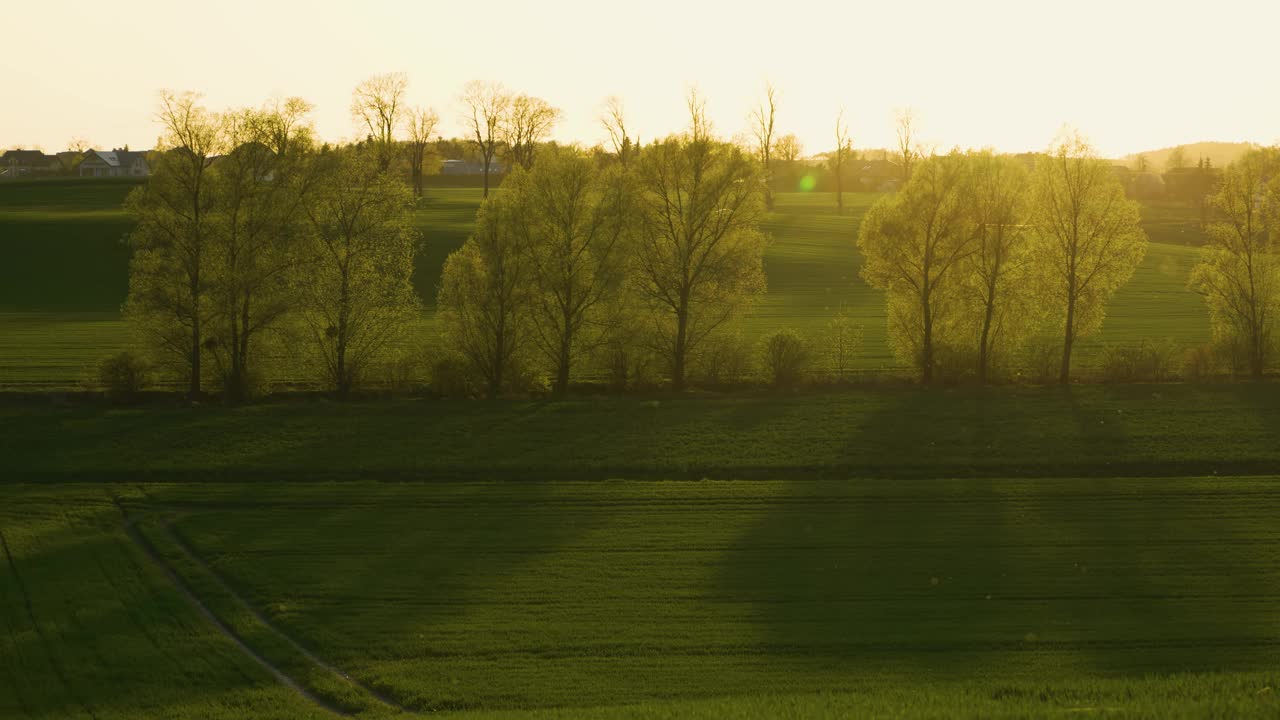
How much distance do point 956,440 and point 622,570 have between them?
18273mm

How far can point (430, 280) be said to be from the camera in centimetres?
8650

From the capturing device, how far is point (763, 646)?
2169 cm

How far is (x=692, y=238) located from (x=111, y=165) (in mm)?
154502

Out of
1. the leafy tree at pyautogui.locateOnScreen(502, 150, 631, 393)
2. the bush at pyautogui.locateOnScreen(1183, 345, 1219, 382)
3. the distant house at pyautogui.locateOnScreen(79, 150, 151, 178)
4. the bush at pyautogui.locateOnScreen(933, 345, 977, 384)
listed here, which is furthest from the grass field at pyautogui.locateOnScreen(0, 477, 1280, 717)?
the distant house at pyautogui.locateOnScreen(79, 150, 151, 178)

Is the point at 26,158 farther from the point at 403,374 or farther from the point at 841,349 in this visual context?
the point at 841,349

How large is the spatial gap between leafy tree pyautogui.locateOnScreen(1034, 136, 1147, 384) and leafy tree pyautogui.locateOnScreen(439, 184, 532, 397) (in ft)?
77.5

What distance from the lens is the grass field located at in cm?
1947

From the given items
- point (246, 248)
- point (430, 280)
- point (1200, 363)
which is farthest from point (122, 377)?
point (1200, 363)

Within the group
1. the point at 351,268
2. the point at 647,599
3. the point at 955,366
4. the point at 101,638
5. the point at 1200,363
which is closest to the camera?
the point at 101,638

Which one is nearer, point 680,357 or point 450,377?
point 450,377

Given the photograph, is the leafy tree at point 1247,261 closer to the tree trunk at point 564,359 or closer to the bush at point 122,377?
the tree trunk at point 564,359

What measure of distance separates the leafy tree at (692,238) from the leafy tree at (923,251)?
18.7 ft

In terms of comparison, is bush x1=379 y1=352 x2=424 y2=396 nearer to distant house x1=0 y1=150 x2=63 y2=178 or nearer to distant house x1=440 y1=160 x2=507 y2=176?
distant house x1=440 y1=160 x2=507 y2=176

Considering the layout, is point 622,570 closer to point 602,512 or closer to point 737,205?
point 602,512
